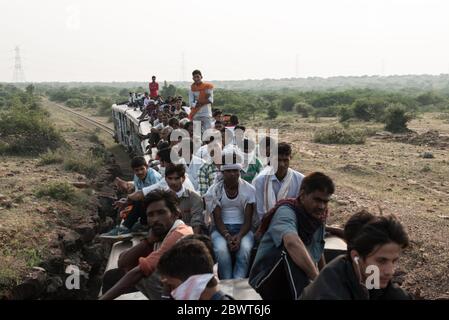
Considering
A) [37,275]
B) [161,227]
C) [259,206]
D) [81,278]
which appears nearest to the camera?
[161,227]

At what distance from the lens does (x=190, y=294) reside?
2.34 metres

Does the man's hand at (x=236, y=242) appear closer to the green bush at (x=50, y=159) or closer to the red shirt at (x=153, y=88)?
the green bush at (x=50, y=159)

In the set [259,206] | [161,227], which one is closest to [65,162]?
[259,206]

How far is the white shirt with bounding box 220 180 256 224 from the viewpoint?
4.77 meters

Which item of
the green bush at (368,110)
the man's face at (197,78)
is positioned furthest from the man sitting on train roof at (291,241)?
the green bush at (368,110)

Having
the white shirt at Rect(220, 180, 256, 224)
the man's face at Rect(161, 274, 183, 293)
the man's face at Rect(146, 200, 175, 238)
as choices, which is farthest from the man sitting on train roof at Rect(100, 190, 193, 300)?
the white shirt at Rect(220, 180, 256, 224)

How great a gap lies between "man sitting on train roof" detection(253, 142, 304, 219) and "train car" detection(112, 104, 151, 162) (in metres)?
6.74

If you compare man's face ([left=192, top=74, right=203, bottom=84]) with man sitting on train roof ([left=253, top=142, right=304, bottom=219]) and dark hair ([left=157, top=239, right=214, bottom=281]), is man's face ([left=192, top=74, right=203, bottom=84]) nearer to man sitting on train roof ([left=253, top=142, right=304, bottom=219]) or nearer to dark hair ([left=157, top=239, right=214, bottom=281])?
man sitting on train roof ([left=253, top=142, right=304, bottom=219])

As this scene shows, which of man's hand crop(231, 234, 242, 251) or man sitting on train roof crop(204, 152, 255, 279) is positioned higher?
man sitting on train roof crop(204, 152, 255, 279)

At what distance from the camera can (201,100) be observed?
32.1 ft

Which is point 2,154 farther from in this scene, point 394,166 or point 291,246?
point 291,246
